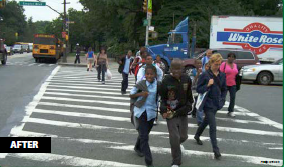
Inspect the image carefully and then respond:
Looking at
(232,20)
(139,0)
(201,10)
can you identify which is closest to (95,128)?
(232,20)

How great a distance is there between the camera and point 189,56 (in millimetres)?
21547

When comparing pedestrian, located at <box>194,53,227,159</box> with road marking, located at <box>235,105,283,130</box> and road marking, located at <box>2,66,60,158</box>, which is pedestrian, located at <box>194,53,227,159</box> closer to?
road marking, located at <box>235,105,283,130</box>

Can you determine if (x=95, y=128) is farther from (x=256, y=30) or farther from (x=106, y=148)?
(x=256, y=30)

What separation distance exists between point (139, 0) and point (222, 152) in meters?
31.7

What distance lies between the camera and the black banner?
5602mm

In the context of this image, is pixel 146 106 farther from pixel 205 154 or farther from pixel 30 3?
pixel 30 3

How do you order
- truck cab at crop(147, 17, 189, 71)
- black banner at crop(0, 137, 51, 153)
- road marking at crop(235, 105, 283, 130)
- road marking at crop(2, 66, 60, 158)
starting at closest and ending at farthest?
1. black banner at crop(0, 137, 51, 153)
2. road marking at crop(2, 66, 60, 158)
3. road marking at crop(235, 105, 283, 130)
4. truck cab at crop(147, 17, 189, 71)

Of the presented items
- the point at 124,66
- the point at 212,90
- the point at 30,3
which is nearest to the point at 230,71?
the point at 212,90

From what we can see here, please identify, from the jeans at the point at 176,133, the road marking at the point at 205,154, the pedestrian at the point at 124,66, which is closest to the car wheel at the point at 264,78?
the pedestrian at the point at 124,66

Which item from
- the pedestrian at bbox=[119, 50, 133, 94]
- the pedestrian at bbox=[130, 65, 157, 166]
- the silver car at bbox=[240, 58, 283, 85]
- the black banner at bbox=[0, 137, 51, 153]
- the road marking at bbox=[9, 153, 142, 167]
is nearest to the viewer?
the pedestrian at bbox=[130, 65, 157, 166]

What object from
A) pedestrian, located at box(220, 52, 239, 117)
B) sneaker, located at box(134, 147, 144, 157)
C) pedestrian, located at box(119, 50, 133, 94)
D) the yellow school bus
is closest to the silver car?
pedestrian, located at box(119, 50, 133, 94)

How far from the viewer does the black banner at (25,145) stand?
18.4 feet

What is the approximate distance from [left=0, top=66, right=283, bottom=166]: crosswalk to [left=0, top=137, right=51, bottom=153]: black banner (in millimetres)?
175

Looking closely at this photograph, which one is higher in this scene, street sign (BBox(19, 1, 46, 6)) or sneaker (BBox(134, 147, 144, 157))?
street sign (BBox(19, 1, 46, 6))
